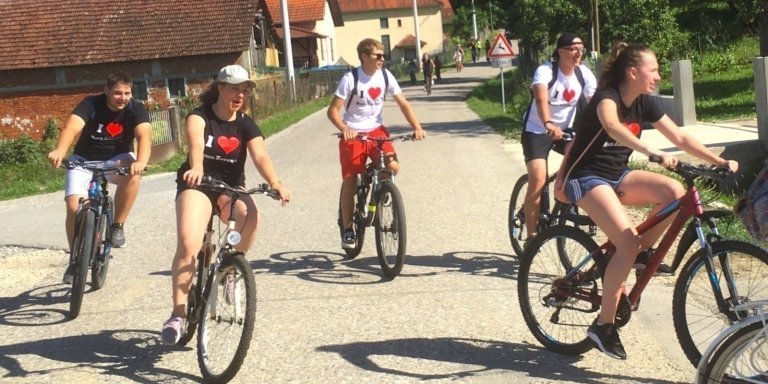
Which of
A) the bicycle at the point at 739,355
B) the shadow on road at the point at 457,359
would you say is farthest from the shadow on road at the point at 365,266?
the bicycle at the point at 739,355

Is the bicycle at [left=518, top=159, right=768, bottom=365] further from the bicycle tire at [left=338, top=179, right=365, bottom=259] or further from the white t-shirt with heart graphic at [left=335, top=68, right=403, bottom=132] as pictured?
the white t-shirt with heart graphic at [left=335, top=68, right=403, bottom=132]

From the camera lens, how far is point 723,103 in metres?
23.2

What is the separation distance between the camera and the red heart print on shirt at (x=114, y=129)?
24.4ft

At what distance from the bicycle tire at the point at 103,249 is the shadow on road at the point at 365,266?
1250 mm

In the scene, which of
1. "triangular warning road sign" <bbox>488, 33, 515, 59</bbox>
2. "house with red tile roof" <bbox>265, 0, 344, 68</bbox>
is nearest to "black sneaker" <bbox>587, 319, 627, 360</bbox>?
"triangular warning road sign" <bbox>488, 33, 515, 59</bbox>

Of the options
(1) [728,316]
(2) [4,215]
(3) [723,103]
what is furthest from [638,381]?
(3) [723,103]

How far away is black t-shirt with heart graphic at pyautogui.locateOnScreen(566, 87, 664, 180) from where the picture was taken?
17.0ft

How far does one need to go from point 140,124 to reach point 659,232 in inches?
162

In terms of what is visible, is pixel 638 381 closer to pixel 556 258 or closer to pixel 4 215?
pixel 556 258

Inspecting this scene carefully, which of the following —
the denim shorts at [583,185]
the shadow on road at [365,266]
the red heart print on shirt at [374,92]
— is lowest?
the shadow on road at [365,266]

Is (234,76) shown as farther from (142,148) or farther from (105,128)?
(105,128)

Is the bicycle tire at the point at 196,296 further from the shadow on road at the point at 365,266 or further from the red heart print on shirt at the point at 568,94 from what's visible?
the red heart print on shirt at the point at 568,94

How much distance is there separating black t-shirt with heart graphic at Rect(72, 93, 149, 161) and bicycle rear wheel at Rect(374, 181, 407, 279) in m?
1.93

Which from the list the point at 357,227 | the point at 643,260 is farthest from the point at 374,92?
the point at 643,260
